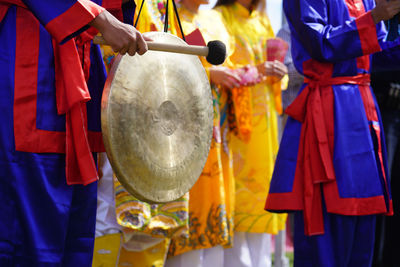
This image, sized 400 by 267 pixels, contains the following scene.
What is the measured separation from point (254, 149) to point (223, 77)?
0.60 m

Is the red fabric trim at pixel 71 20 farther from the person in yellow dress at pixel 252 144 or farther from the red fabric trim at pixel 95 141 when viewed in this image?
the person in yellow dress at pixel 252 144

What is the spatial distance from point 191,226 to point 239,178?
0.65m

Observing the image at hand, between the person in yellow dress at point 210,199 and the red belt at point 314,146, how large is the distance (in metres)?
0.65

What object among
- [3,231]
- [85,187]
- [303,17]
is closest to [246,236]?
[303,17]

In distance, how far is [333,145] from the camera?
2.40 meters

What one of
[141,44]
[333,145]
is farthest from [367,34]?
[141,44]

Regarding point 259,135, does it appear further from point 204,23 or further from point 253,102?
point 204,23

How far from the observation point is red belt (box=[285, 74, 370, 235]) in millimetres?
2359

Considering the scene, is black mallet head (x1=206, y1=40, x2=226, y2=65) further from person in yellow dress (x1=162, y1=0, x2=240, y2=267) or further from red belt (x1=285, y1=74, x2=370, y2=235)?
person in yellow dress (x1=162, y1=0, x2=240, y2=267)

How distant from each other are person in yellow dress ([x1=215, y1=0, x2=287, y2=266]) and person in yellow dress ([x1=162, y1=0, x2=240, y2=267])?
26 cm

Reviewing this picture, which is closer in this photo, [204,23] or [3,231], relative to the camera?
[3,231]

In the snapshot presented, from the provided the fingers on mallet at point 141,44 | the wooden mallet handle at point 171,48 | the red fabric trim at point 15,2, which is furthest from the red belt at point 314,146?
the red fabric trim at point 15,2

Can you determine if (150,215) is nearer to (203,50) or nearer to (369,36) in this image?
(203,50)

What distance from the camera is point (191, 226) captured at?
9.84 ft
